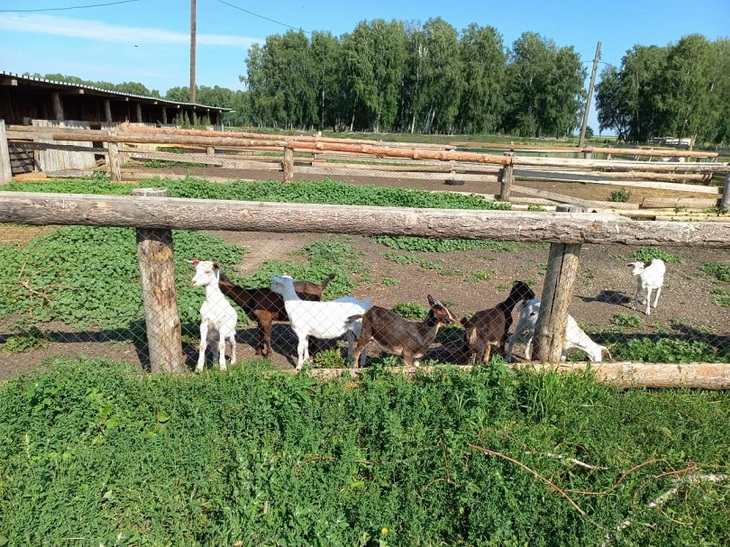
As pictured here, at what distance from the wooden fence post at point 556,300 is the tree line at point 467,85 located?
58501 millimetres

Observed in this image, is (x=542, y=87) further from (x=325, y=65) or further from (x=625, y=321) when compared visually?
(x=625, y=321)

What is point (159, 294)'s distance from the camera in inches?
133

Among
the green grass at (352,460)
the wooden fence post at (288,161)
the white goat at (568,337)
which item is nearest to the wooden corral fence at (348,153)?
the wooden fence post at (288,161)

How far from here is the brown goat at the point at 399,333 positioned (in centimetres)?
425

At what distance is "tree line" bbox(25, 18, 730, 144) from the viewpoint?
176ft

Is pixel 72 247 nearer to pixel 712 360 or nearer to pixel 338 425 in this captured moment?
pixel 338 425

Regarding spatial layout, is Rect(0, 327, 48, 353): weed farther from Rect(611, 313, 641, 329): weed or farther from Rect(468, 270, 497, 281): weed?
Rect(611, 313, 641, 329): weed

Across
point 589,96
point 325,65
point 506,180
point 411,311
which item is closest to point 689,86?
point 589,96

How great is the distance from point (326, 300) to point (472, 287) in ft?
7.44

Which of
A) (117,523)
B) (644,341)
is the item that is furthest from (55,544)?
(644,341)

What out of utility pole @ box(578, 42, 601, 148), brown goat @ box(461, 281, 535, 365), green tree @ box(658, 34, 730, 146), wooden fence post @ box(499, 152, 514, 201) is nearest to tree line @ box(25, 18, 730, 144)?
green tree @ box(658, 34, 730, 146)

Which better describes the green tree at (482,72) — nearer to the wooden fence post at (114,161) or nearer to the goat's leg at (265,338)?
the wooden fence post at (114,161)

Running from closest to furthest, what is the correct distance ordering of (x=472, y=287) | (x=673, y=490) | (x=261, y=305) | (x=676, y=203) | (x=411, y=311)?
Answer: (x=673, y=490) < (x=261, y=305) < (x=411, y=311) < (x=472, y=287) < (x=676, y=203)

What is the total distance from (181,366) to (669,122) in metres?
65.2
